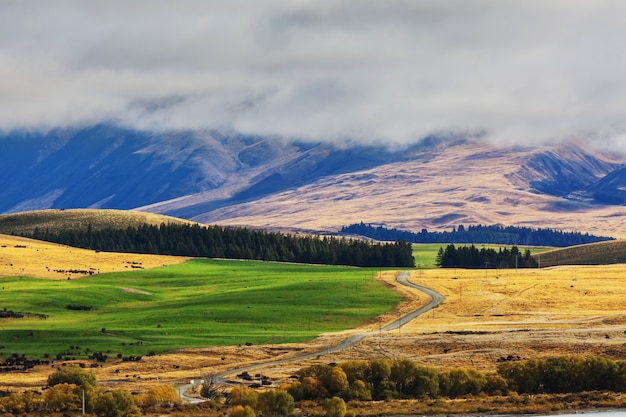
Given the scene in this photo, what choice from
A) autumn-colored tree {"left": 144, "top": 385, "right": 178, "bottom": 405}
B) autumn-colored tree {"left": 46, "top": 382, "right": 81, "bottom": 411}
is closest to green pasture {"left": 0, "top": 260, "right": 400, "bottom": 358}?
autumn-colored tree {"left": 144, "top": 385, "right": 178, "bottom": 405}

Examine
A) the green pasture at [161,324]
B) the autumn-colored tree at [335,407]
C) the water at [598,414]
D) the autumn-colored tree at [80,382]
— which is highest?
the green pasture at [161,324]

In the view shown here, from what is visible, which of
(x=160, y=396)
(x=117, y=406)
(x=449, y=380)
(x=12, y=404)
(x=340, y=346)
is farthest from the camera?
(x=340, y=346)

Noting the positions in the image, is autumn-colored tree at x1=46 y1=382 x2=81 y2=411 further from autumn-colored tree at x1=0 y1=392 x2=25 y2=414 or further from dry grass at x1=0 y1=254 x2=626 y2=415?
dry grass at x1=0 y1=254 x2=626 y2=415

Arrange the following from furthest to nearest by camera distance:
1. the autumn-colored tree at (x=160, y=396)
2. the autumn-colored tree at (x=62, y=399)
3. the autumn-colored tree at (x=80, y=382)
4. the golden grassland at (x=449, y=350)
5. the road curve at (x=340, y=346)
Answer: the road curve at (x=340, y=346)
the golden grassland at (x=449, y=350)
the autumn-colored tree at (x=160, y=396)
the autumn-colored tree at (x=80, y=382)
the autumn-colored tree at (x=62, y=399)

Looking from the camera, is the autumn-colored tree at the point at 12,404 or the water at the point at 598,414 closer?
the autumn-colored tree at the point at 12,404

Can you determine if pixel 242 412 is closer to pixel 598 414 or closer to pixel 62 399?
pixel 62 399

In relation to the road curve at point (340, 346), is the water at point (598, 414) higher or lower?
lower

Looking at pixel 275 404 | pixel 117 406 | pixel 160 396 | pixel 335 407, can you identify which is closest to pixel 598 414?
pixel 335 407

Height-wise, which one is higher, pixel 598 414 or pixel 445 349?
pixel 445 349

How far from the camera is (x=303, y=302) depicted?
199625 millimetres

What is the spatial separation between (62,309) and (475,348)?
79377 millimetres

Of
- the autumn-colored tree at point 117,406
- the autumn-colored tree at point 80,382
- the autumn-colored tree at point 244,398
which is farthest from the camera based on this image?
the autumn-colored tree at point 80,382

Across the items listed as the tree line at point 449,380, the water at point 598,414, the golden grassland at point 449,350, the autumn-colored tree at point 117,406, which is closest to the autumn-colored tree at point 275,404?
the golden grassland at point 449,350

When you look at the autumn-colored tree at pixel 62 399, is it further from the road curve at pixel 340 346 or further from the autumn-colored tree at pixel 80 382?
the road curve at pixel 340 346
